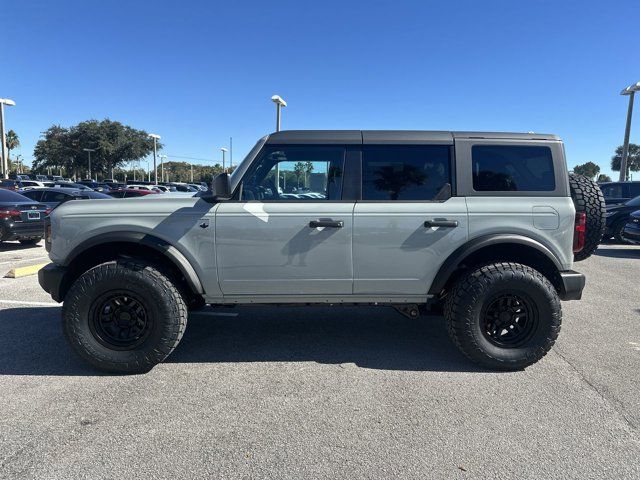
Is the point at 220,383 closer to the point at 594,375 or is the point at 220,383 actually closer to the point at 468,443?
the point at 468,443

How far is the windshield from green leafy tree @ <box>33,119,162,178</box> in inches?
2553

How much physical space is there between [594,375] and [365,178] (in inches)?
100

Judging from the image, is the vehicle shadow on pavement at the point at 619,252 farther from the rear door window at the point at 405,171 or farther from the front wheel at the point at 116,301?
the front wheel at the point at 116,301

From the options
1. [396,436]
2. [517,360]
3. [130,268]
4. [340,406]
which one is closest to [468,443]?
[396,436]

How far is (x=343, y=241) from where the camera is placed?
3678mm

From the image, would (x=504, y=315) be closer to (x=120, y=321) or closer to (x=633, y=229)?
(x=120, y=321)

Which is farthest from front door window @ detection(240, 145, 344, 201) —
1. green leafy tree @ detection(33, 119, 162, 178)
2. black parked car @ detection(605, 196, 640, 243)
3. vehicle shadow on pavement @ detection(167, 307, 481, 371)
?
green leafy tree @ detection(33, 119, 162, 178)

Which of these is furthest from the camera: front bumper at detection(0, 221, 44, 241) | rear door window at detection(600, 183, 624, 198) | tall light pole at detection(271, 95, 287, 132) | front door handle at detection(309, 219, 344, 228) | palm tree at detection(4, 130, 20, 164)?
palm tree at detection(4, 130, 20, 164)

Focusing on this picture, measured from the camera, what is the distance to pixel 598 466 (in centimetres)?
251

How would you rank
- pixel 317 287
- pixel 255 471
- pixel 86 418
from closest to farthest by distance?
pixel 255 471 → pixel 86 418 → pixel 317 287

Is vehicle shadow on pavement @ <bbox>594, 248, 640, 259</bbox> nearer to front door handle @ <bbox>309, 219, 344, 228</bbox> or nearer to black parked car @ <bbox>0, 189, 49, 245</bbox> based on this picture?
front door handle @ <bbox>309, 219, 344, 228</bbox>

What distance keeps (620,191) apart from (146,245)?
1467 cm

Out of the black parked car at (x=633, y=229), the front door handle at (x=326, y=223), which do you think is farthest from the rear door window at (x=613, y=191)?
the front door handle at (x=326, y=223)

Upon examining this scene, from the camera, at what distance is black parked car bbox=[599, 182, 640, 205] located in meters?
13.2
